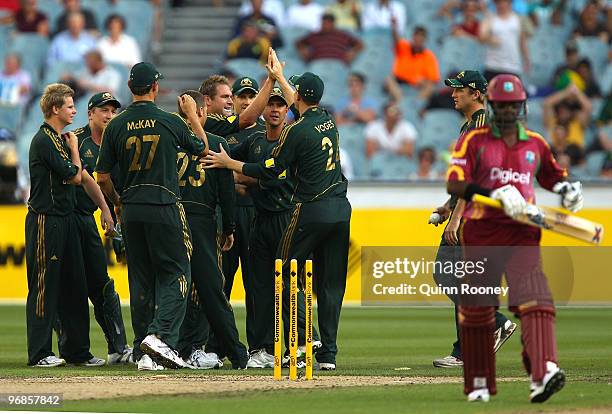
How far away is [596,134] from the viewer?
22.0 meters

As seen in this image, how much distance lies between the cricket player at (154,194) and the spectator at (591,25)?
13.9 meters

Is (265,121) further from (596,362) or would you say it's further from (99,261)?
(596,362)

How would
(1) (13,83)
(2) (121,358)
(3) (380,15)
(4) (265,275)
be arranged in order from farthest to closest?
1. (3) (380,15)
2. (1) (13,83)
3. (2) (121,358)
4. (4) (265,275)

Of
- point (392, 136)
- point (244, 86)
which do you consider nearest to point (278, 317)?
point (244, 86)

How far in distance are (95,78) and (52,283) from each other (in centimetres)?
1187

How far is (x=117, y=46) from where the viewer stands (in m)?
24.2

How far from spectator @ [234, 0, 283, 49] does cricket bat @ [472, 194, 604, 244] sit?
15451 mm

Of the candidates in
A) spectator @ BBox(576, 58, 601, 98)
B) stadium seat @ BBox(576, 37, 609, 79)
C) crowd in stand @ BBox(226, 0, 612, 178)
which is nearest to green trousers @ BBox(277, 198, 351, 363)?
crowd in stand @ BBox(226, 0, 612, 178)

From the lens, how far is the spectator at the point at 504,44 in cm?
2286

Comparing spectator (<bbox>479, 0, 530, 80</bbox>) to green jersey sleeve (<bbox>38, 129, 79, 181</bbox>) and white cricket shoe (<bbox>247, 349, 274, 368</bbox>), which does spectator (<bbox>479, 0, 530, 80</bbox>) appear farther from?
green jersey sleeve (<bbox>38, 129, 79, 181</bbox>)

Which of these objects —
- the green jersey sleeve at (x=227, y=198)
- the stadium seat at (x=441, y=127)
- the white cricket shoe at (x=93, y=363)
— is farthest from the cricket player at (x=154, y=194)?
the stadium seat at (x=441, y=127)

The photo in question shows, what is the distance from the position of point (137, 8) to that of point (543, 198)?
Answer: 31.7 ft

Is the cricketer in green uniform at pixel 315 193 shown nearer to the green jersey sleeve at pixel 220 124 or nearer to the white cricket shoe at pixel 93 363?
the green jersey sleeve at pixel 220 124

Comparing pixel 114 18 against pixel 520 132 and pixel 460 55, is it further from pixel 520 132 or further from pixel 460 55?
pixel 520 132
